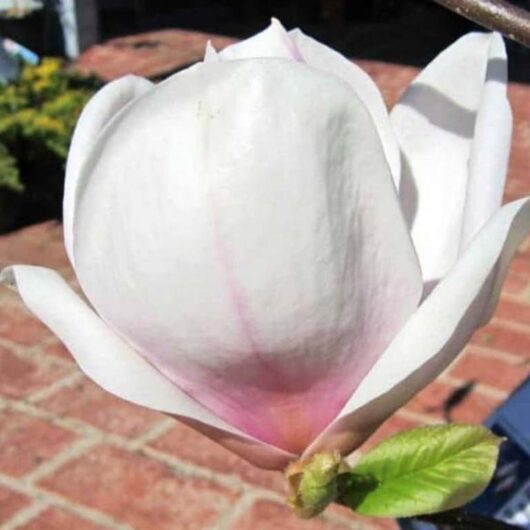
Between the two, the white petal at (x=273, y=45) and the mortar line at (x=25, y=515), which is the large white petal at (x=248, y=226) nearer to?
the white petal at (x=273, y=45)

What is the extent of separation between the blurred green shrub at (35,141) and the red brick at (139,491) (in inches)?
48.5

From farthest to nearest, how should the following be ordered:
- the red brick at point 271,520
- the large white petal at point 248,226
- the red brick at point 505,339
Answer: the red brick at point 505,339 < the red brick at point 271,520 < the large white petal at point 248,226

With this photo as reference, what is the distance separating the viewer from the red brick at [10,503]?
6.76ft

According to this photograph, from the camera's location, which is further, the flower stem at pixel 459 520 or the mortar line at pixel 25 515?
the mortar line at pixel 25 515

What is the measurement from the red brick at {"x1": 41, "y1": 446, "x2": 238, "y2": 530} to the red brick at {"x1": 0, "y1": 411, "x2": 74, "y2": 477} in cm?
6

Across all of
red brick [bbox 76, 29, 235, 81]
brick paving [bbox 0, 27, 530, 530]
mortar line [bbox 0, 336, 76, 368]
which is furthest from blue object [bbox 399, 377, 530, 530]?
red brick [bbox 76, 29, 235, 81]

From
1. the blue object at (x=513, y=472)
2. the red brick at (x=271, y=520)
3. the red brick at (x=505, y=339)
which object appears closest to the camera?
the blue object at (x=513, y=472)

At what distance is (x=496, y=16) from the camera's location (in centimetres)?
37

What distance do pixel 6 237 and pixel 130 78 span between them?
2.95 meters

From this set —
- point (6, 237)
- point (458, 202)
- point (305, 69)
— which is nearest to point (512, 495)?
point (458, 202)

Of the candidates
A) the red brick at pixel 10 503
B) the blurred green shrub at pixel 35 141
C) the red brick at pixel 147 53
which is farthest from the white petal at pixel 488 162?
the red brick at pixel 147 53

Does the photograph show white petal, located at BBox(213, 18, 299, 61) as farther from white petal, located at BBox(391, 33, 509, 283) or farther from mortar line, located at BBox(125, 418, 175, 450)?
mortar line, located at BBox(125, 418, 175, 450)

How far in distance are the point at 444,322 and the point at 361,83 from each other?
0.10 meters

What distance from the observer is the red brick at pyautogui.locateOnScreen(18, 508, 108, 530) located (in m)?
2.02
